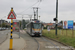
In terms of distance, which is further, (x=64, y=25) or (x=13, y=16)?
(x=64, y=25)

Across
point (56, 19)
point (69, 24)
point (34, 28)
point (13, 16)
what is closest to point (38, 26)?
point (34, 28)

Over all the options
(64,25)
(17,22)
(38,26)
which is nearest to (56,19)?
(64,25)

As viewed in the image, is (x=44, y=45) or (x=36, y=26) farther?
(x=36, y=26)

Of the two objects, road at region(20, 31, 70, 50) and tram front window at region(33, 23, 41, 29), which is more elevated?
tram front window at region(33, 23, 41, 29)

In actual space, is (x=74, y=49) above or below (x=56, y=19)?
below

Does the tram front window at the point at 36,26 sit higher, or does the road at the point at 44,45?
the tram front window at the point at 36,26

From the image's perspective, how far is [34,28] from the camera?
75.9 feet

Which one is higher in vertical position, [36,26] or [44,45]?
[36,26]

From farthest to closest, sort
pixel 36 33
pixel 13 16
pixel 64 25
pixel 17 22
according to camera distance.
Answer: pixel 36 33 → pixel 64 25 → pixel 17 22 → pixel 13 16

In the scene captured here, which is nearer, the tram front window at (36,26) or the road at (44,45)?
the road at (44,45)

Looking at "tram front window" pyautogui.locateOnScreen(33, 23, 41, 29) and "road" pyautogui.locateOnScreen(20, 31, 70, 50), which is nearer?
"road" pyautogui.locateOnScreen(20, 31, 70, 50)

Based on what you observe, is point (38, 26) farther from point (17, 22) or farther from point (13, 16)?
point (13, 16)

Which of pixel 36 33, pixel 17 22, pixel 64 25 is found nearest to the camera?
pixel 17 22

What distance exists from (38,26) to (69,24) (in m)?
6.50
